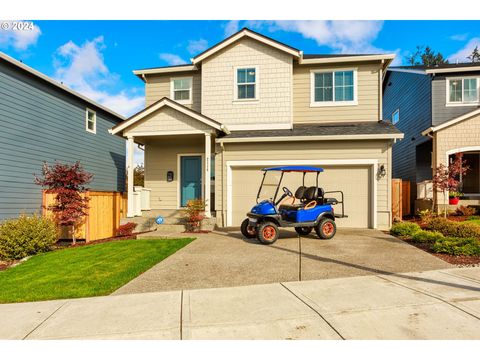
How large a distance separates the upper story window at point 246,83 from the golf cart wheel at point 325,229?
5.84m

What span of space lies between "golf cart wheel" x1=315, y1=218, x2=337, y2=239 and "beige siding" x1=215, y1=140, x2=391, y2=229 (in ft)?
8.63

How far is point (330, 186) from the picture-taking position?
10.3 metres

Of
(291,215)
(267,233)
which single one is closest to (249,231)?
(267,233)

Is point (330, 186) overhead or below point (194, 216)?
overhead

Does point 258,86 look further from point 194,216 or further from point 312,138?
point 194,216

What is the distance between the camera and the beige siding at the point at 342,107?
11.4 m

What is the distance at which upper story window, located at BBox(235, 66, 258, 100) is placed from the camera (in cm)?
1159

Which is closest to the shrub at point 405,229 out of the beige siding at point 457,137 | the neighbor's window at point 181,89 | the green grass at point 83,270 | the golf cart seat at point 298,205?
the golf cart seat at point 298,205

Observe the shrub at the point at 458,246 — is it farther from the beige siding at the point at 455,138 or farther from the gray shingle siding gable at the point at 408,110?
the gray shingle siding gable at the point at 408,110

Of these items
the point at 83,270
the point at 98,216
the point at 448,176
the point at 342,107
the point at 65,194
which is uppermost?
the point at 342,107

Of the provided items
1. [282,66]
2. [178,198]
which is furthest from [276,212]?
[282,66]

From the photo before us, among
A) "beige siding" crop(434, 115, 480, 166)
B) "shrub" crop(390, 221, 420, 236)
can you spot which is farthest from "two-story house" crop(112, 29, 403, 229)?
"beige siding" crop(434, 115, 480, 166)

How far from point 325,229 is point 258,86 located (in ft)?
20.6

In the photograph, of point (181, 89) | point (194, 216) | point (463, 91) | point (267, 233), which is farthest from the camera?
point (463, 91)
